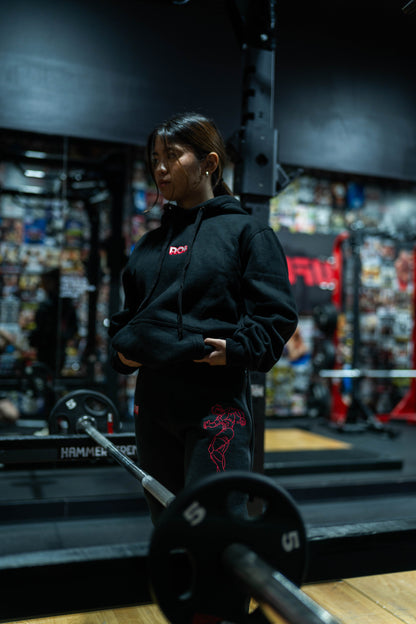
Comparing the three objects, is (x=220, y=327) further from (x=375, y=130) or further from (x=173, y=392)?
(x=375, y=130)

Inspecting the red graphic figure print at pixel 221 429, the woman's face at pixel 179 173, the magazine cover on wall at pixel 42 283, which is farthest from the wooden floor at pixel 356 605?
the magazine cover on wall at pixel 42 283

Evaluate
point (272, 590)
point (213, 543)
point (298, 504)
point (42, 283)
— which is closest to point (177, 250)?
point (213, 543)

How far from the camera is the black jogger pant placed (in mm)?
1209

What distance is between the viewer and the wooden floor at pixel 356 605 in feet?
5.45

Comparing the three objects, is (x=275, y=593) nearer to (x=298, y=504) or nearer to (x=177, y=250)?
(x=177, y=250)

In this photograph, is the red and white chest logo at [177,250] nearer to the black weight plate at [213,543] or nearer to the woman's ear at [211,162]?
the woman's ear at [211,162]

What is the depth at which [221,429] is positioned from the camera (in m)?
1.22

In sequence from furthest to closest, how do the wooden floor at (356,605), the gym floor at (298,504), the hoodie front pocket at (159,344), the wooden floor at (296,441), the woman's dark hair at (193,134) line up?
1. the wooden floor at (296,441)
2. the gym floor at (298,504)
3. the wooden floor at (356,605)
4. the woman's dark hair at (193,134)
5. the hoodie front pocket at (159,344)

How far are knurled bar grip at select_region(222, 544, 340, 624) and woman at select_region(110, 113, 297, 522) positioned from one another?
0.35m

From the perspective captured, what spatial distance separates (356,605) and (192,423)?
1059mm

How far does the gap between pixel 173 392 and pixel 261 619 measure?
479 millimetres

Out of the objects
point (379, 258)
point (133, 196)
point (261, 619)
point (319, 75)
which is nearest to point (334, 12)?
point (319, 75)

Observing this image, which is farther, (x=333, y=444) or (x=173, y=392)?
(x=333, y=444)

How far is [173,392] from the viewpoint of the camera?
125 centimetres
